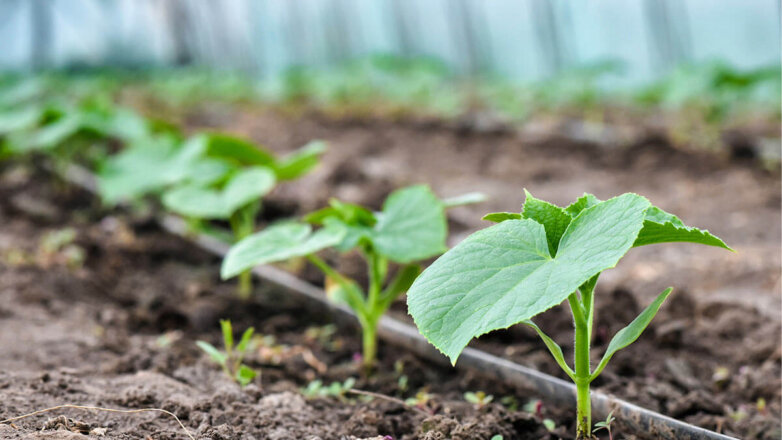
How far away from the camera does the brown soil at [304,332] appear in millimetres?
1428

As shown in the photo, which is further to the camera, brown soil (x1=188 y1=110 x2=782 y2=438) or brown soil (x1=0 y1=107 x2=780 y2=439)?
brown soil (x1=188 y1=110 x2=782 y2=438)

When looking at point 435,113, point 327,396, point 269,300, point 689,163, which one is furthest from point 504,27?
point 327,396

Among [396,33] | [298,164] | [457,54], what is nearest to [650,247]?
[298,164]

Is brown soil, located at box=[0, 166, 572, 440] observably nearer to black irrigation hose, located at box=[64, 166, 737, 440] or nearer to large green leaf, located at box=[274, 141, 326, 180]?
black irrigation hose, located at box=[64, 166, 737, 440]

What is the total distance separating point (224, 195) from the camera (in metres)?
2.26

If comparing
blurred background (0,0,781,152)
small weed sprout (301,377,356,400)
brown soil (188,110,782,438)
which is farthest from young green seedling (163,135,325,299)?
blurred background (0,0,781,152)

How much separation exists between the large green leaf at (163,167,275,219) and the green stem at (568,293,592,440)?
1214mm

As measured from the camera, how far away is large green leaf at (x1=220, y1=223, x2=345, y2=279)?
4.95 feet

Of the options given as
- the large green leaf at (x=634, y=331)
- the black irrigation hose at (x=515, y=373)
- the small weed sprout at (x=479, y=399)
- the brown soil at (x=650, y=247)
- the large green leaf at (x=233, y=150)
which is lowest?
the brown soil at (x=650, y=247)

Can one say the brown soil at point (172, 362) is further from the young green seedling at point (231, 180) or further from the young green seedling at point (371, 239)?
the young green seedling at point (231, 180)

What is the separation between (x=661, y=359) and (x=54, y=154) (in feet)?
12.0

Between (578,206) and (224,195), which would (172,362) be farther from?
(578,206)

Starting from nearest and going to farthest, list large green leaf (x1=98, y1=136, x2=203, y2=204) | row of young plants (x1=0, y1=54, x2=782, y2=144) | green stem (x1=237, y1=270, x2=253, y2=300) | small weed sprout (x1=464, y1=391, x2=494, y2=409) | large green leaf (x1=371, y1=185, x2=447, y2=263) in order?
small weed sprout (x1=464, y1=391, x2=494, y2=409), large green leaf (x1=371, y1=185, x2=447, y2=263), green stem (x1=237, y1=270, x2=253, y2=300), large green leaf (x1=98, y1=136, x2=203, y2=204), row of young plants (x1=0, y1=54, x2=782, y2=144)

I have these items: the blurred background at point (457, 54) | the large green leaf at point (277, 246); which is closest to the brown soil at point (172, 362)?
the large green leaf at point (277, 246)
